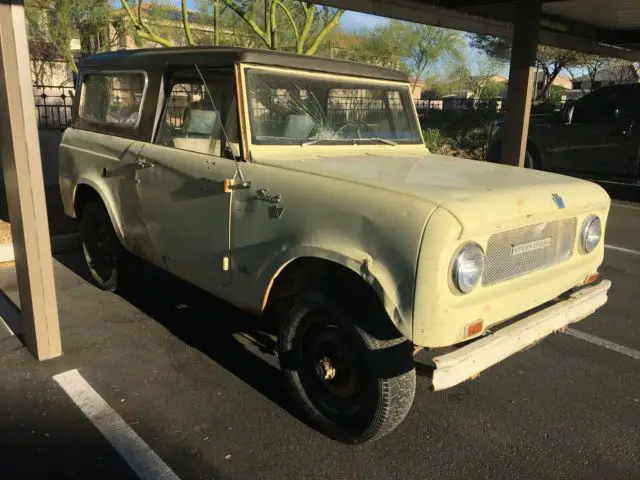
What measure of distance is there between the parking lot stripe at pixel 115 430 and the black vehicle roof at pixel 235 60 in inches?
83.3

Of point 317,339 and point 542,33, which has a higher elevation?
point 542,33

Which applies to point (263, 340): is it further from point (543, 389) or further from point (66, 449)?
point (543, 389)

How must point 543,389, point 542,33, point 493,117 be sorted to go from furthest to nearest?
point 493,117, point 542,33, point 543,389

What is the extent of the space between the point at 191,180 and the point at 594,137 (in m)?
8.96

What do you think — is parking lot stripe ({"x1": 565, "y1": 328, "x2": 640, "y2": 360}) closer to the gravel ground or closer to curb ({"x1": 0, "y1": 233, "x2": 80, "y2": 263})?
curb ({"x1": 0, "y1": 233, "x2": 80, "y2": 263})

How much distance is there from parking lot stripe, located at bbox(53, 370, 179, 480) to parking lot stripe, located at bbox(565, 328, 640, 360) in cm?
315

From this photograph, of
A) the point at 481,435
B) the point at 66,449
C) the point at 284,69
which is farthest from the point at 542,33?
the point at 66,449

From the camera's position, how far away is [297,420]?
3.11 meters

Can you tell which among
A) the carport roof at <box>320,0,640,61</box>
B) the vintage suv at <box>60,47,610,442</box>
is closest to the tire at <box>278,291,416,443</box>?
the vintage suv at <box>60,47,610,442</box>

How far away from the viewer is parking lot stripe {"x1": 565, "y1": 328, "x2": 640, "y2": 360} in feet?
13.1

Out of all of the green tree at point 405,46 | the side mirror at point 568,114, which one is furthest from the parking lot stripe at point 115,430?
the green tree at point 405,46

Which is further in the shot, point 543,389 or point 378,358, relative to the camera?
point 543,389

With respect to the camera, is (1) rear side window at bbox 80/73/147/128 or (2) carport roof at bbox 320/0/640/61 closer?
(1) rear side window at bbox 80/73/147/128

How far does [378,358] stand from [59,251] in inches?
190
